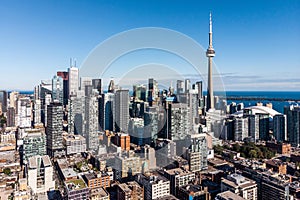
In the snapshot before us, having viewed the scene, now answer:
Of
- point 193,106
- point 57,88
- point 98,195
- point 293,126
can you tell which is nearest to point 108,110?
point 193,106

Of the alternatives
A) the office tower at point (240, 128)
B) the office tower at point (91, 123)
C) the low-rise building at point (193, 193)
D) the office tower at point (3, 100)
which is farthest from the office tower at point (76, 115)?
the office tower at point (3, 100)

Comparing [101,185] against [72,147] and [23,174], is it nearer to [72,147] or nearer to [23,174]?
[23,174]

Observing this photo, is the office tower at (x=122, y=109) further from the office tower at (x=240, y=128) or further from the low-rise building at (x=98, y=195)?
the office tower at (x=240, y=128)

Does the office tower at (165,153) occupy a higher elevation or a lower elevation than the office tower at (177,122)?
lower

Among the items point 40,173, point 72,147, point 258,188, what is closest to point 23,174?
point 40,173

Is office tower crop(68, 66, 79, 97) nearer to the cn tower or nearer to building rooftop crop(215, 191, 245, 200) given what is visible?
the cn tower
